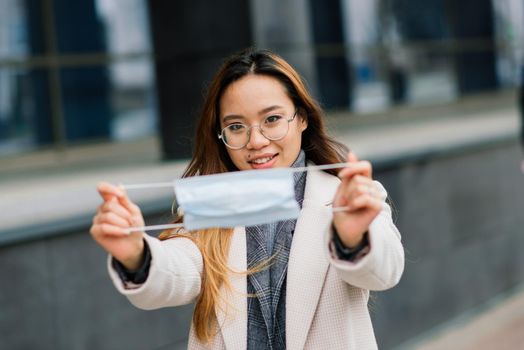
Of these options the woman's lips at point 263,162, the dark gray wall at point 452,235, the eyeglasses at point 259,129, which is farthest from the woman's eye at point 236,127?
the dark gray wall at point 452,235

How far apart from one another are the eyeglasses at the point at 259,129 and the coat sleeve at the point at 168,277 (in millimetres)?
333

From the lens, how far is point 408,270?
312 inches

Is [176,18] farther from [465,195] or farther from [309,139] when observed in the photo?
[309,139]

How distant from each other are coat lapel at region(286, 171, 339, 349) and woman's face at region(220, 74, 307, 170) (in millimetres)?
145

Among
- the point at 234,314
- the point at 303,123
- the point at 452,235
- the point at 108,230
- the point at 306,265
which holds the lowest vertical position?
the point at 452,235

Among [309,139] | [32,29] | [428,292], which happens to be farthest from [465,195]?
[309,139]

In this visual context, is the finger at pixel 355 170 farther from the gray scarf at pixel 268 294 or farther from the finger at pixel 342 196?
the gray scarf at pixel 268 294

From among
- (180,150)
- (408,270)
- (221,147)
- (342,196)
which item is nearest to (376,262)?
(342,196)

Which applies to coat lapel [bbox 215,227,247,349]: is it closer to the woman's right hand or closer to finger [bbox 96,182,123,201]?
the woman's right hand

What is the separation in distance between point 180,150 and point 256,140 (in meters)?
4.64

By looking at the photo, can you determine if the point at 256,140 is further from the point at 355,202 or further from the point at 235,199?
the point at 355,202

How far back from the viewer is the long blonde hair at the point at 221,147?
2.74m

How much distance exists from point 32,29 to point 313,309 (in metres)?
5.59

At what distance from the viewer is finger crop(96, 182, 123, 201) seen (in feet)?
7.61
